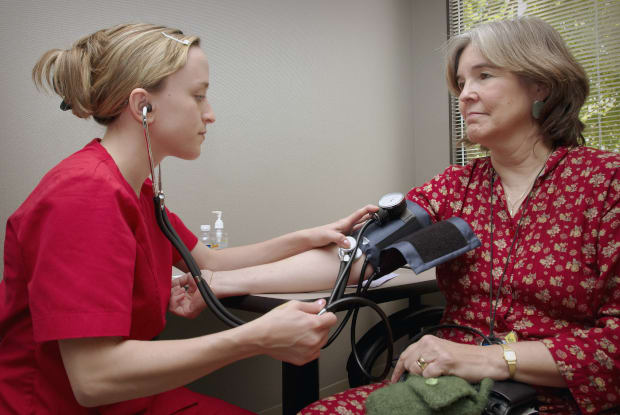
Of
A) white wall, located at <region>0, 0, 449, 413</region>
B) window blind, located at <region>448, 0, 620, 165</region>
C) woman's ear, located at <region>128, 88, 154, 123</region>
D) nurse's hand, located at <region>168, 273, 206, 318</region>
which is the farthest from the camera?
window blind, located at <region>448, 0, 620, 165</region>

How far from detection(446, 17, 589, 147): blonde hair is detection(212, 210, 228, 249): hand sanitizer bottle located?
1.08m

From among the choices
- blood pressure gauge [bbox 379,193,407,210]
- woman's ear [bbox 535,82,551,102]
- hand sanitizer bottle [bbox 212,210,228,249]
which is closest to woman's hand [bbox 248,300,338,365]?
blood pressure gauge [bbox 379,193,407,210]

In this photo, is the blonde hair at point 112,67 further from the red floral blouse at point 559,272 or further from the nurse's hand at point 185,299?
the red floral blouse at point 559,272

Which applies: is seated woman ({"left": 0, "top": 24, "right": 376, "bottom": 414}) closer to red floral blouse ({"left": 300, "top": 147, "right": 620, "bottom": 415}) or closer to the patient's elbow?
the patient's elbow

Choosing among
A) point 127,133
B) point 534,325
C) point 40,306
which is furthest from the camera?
point 534,325

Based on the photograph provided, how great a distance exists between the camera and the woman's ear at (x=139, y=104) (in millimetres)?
900

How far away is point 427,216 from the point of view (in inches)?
51.5

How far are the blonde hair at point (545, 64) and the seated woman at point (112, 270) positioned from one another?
77 centimetres

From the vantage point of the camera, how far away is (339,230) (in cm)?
141

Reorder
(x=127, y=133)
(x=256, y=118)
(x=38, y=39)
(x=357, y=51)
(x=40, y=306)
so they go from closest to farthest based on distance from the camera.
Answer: (x=40, y=306) < (x=127, y=133) < (x=38, y=39) < (x=256, y=118) < (x=357, y=51)

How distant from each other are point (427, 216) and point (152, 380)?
84cm

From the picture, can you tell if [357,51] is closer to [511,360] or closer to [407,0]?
[407,0]

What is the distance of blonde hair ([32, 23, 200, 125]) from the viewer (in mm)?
911

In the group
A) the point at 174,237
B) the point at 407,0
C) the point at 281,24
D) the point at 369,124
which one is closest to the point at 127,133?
the point at 174,237
